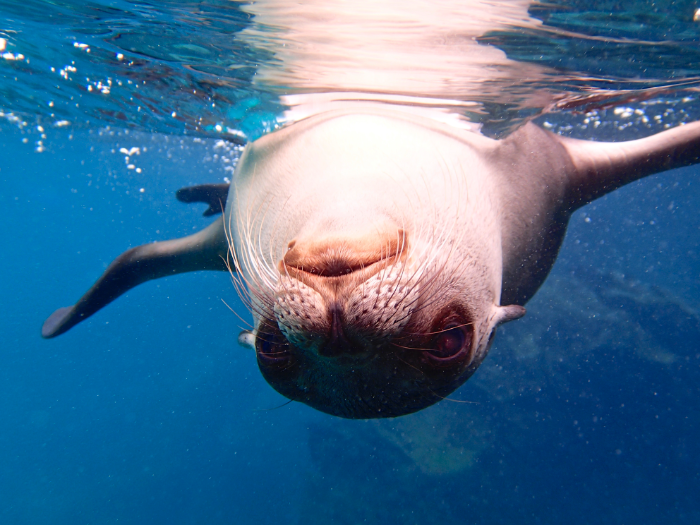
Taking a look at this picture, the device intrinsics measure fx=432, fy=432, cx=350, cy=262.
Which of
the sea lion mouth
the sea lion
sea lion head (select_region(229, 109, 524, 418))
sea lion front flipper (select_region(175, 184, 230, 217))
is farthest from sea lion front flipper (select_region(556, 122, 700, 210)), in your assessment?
sea lion front flipper (select_region(175, 184, 230, 217))

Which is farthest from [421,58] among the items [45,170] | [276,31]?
[45,170]

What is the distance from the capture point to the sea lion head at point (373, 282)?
4.30 feet

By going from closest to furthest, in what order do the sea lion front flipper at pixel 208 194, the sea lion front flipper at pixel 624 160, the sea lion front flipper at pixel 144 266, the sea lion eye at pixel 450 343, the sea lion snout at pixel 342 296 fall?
the sea lion snout at pixel 342 296 → the sea lion eye at pixel 450 343 → the sea lion front flipper at pixel 624 160 → the sea lion front flipper at pixel 144 266 → the sea lion front flipper at pixel 208 194

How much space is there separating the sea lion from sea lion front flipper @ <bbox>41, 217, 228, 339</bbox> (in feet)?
3.45

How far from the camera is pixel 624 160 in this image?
3.33 metres

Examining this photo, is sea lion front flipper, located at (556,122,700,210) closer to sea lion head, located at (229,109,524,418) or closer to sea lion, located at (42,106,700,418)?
sea lion, located at (42,106,700,418)

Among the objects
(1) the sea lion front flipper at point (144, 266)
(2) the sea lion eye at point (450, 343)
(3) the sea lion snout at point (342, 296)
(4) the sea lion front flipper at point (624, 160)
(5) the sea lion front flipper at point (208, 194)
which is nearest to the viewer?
(3) the sea lion snout at point (342, 296)

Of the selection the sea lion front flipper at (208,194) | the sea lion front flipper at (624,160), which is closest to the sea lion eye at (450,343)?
the sea lion front flipper at (624,160)

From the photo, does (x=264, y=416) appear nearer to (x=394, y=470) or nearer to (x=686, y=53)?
(x=394, y=470)

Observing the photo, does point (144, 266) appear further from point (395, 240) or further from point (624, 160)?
point (624, 160)

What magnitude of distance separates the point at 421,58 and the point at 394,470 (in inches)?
473

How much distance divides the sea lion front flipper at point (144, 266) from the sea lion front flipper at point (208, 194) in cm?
84

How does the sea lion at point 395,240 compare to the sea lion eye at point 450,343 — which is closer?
the sea lion at point 395,240

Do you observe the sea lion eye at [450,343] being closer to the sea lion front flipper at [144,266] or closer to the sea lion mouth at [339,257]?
the sea lion mouth at [339,257]
